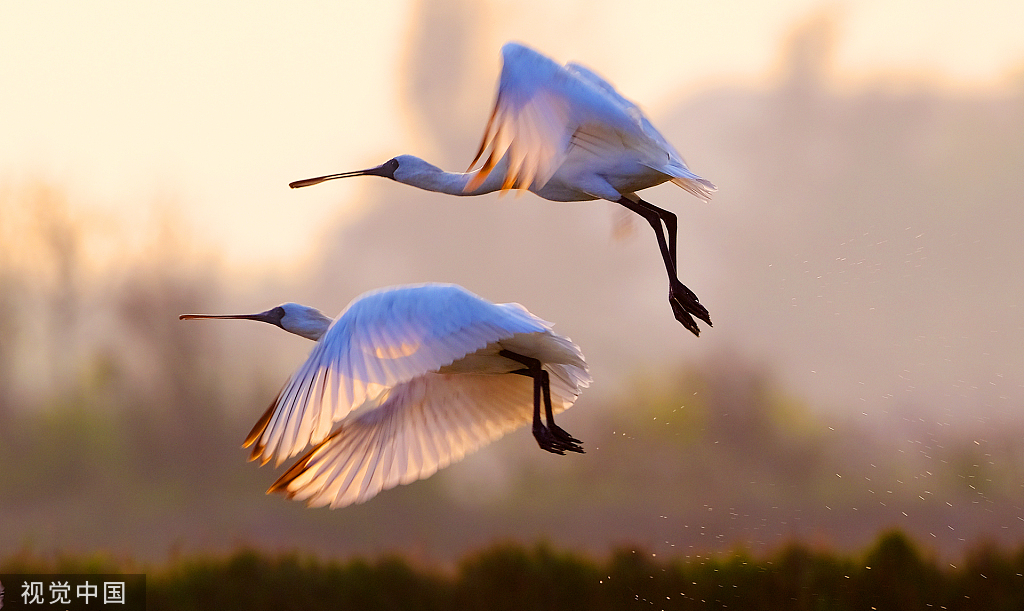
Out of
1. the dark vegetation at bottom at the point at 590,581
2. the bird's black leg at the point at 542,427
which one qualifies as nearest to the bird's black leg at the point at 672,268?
the bird's black leg at the point at 542,427

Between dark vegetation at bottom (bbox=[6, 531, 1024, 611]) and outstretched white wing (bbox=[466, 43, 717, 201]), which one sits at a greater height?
outstretched white wing (bbox=[466, 43, 717, 201])

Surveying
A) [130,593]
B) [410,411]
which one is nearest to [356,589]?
[130,593]

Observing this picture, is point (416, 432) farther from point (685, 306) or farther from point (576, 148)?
point (576, 148)

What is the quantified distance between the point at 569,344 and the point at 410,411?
30.9 inches

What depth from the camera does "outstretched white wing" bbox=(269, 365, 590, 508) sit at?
3422mm

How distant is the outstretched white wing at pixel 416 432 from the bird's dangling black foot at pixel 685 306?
A: 1.71 feet

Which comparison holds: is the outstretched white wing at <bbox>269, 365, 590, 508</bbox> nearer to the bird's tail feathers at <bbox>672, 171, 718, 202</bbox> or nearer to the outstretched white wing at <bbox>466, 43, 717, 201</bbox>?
the bird's tail feathers at <bbox>672, 171, 718, 202</bbox>

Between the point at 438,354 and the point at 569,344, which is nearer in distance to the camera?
the point at 438,354

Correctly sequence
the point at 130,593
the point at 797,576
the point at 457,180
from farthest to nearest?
the point at 130,593 → the point at 797,576 → the point at 457,180

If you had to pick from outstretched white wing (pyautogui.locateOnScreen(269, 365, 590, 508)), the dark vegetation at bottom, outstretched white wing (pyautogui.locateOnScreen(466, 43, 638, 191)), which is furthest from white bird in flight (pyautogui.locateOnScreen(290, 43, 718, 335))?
the dark vegetation at bottom

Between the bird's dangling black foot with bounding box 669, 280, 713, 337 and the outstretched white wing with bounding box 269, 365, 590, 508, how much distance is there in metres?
0.52

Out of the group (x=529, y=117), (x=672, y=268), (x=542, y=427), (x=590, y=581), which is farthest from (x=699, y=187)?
(x=590, y=581)

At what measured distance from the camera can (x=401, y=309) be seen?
2.81m

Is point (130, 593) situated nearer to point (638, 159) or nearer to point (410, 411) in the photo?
point (410, 411)
